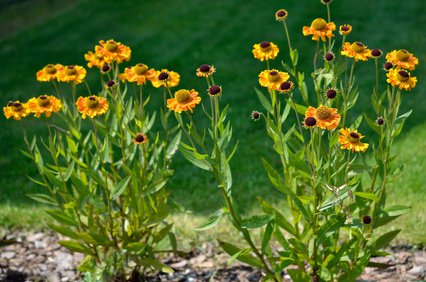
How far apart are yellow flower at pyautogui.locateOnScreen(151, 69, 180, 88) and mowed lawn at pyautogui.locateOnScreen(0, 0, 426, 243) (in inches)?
46.5

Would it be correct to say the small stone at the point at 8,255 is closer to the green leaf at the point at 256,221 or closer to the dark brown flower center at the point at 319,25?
the green leaf at the point at 256,221

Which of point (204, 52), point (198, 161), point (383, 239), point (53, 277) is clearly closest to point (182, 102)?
point (198, 161)

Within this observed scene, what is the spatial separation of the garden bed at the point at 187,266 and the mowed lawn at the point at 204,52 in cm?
20

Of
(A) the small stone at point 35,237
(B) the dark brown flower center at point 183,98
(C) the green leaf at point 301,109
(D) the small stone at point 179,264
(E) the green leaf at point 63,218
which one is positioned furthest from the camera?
(A) the small stone at point 35,237

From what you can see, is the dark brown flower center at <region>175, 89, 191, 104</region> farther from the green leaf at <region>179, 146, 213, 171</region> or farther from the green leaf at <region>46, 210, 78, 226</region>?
the green leaf at <region>46, 210, 78, 226</region>

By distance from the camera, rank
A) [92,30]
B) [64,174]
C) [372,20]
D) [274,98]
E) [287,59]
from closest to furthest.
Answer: [274,98] < [64,174] < [287,59] < [372,20] < [92,30]

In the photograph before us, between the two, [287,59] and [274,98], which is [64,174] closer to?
[274,98]

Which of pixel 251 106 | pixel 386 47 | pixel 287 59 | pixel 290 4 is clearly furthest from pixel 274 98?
pixel 290 4

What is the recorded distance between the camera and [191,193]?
387 centimetres

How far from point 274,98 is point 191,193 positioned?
5.09 ft

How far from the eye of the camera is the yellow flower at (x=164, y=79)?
246 centimetres

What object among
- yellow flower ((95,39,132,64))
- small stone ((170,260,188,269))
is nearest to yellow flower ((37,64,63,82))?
yellow flower ((95,39,132,64))

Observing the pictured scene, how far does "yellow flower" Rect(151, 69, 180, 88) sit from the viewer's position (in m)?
2.46

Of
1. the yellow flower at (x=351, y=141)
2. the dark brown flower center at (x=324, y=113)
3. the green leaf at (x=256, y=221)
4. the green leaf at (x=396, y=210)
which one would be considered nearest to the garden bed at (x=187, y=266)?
the green leaf at (x=396, y=210)
